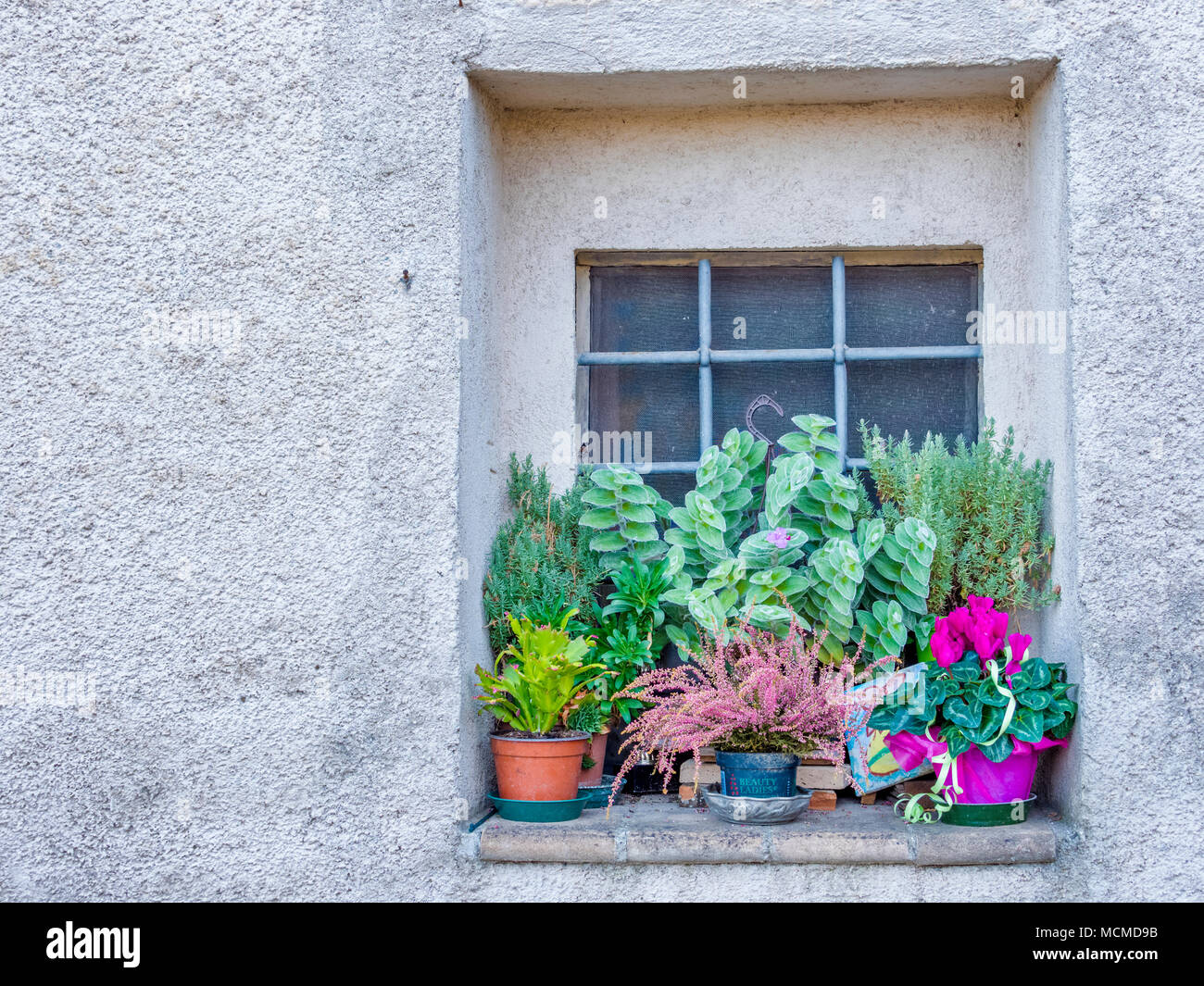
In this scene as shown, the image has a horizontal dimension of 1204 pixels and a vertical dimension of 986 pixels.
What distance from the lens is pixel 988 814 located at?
2.96m

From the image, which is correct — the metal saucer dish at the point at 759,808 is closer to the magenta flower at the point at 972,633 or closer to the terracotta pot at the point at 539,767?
the terracotta pot at the point at 539,767

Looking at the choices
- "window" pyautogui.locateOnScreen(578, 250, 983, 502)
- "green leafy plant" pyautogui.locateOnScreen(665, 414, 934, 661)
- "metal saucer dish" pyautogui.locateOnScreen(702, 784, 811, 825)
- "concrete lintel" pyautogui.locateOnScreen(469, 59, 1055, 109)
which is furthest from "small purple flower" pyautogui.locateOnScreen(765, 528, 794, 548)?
"concrete lintel" pyautogui.locateOnScreen(469, 59, 1055, 109)

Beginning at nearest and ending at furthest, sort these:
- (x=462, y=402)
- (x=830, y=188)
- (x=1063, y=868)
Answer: (x=1063, y=868)
(x=462, y=402)
(x=830, y=188)

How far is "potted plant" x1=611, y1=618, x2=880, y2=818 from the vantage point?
2943mm

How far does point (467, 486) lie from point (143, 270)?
107cm

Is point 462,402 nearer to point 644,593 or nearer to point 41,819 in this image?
point 644,593

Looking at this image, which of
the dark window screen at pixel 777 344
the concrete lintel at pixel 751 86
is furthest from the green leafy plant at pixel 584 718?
the concrete lintel at pixel 751 86

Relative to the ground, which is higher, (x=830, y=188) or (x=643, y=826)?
(x=830, y=188)

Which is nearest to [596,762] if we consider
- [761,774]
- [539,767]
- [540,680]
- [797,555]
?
[539,767]

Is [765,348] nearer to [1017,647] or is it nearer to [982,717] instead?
[1017,647]

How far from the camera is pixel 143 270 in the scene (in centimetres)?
313

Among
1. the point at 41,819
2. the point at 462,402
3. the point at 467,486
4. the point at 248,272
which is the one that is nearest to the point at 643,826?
the point at 467,486

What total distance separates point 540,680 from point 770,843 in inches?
28.5

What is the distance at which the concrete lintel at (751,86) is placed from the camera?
3.20 m
